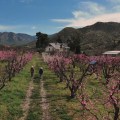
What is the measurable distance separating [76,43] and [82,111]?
372 feet

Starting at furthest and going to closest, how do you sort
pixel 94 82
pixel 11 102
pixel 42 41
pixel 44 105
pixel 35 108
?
pixel 42 41 < pixel 94 82 < pixel 11 102 < pixel 44 105 < pixel 35 108

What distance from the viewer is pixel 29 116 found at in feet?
76.6

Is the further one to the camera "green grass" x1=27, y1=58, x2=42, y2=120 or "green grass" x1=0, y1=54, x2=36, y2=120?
"green grass" x1=0, y1=54, x2=36, y2=120

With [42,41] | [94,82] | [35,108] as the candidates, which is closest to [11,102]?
[35,108]

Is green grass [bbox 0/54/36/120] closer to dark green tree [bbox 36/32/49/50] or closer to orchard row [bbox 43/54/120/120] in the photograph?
orchard row [bbox 43/54/120/120]

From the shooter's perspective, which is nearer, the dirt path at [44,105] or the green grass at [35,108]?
the green grass at [35,108]

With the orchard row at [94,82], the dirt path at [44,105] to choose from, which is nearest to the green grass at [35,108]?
the dirt path at [44,105]

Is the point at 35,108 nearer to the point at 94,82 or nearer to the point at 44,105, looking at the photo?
the point at 44,105

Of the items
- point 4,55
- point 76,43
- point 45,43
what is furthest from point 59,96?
point 45,43

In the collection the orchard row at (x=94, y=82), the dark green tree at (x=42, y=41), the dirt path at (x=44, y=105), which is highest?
the dark green tree at (x=42, y=41)

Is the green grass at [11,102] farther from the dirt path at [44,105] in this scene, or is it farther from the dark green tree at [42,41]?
the dark green tree at [42,41]

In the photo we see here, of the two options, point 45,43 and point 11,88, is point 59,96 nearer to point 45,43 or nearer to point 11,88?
point 11,88

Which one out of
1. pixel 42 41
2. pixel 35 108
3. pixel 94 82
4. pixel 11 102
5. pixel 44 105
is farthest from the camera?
pixel 42 41

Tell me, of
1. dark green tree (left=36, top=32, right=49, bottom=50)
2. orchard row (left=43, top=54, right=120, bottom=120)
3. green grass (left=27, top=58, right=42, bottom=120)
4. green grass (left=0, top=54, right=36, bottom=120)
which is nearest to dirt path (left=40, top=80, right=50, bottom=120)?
green grass (left=27, top=58, right=42, bottom=120)
